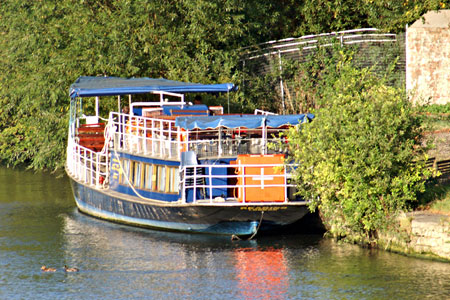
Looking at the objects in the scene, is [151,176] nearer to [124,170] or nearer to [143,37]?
[124,170]

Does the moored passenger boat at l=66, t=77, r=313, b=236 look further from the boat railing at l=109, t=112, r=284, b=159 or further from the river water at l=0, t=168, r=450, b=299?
the river water at l=0, t=168, r=450, b=299

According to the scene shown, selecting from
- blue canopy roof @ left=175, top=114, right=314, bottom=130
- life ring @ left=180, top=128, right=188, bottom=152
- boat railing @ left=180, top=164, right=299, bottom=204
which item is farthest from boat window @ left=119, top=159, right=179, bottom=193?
blue canopy roof @ left=175, top=114, right=314, bottom=130

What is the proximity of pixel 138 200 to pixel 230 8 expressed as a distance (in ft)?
45.4

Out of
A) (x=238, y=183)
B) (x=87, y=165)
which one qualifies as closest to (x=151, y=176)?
(x=238, y=183)

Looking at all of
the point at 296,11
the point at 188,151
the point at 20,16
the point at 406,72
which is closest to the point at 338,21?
the point at 296,11

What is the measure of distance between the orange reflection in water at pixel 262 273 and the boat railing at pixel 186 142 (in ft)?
11.0

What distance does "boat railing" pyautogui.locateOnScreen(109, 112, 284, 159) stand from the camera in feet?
86.0

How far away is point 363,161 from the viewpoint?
22.9 m

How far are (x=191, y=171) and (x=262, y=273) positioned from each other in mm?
A: 5034

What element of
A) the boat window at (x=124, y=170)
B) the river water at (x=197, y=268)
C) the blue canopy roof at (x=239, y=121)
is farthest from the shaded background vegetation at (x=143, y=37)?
the blue canopy roof at (x=239, y=121)

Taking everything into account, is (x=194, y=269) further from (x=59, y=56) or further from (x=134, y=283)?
(x=59, y=56)

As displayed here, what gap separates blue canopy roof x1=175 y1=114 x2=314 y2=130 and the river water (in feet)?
11.8

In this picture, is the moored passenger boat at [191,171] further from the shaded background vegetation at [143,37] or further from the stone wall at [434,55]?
the stone wall at [434,55]

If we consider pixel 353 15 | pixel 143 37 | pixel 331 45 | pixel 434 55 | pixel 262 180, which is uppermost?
pixel 353 15
